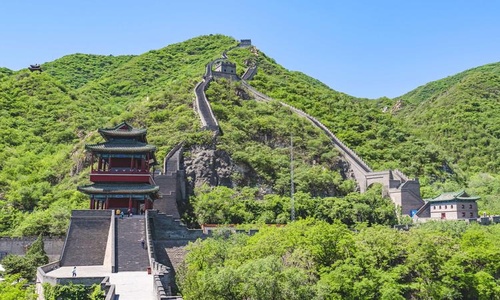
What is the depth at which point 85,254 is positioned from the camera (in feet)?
108

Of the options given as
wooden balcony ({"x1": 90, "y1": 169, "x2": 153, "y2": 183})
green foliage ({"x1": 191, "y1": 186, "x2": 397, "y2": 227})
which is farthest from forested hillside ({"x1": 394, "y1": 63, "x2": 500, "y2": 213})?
wooden balcony ({"x1": 90, "y1": 169, "x2": 153, "y2": 183})

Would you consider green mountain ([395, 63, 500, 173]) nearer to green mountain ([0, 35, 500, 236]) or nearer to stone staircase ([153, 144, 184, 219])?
green mountain ([0, 35, 500, 236])

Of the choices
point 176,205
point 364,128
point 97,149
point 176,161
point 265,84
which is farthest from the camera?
point 265,84

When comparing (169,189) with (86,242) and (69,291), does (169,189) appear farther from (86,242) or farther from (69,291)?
(69,291)

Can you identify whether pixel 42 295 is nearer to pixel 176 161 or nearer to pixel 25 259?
pixel 25 259

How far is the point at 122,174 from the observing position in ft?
128

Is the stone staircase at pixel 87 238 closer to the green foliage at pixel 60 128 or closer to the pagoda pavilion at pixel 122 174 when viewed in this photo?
the pagoda pavilion at pixel 122 174

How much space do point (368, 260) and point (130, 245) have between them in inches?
571

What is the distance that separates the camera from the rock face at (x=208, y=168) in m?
54.7

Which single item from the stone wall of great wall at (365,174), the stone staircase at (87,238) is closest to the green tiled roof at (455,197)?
the stone wall of great wall at (365,174)

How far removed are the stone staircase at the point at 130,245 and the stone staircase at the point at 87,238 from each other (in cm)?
135

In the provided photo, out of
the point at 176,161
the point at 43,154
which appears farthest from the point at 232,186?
the point at 43,154

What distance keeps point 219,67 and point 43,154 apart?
3157cm

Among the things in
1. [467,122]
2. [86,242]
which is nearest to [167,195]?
[86,242]
